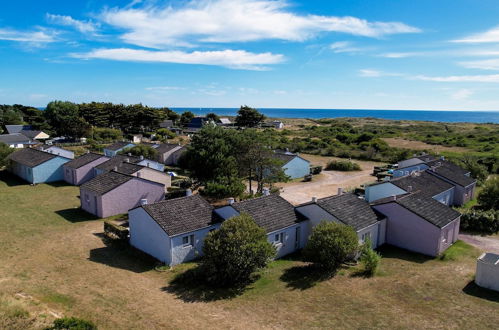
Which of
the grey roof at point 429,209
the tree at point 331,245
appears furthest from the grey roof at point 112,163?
the grey roof at point 429,209

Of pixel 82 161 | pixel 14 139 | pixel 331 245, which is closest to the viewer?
pixel 331 245

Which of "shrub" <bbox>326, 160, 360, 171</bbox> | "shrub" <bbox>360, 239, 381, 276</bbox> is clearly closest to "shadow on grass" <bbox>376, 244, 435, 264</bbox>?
"shrub" <bbox>360, 239, 381, 276</bbox>

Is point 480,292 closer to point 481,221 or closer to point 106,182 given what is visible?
point 481,221

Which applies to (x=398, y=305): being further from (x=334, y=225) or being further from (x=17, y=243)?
(x=17, y=243)

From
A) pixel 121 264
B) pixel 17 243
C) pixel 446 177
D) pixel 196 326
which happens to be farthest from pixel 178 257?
pixel 446 177

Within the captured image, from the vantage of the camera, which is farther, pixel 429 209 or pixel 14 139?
→ pixel 14 139

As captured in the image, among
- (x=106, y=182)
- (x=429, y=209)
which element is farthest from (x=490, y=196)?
(x=106, y=182)

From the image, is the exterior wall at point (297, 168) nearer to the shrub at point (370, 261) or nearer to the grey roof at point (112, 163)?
the grey roof at point (112, 163)
